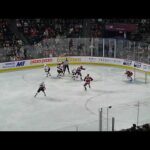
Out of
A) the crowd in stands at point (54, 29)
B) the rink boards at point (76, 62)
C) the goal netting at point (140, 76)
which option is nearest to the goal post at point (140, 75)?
the goal netting at point (140, 76)

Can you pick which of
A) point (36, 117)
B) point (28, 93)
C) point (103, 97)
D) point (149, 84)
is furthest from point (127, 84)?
point (36, 117)

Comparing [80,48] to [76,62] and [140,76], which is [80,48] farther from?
[140,76]

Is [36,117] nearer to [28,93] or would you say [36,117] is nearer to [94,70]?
[28,93]

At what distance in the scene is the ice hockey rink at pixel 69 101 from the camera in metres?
12.5

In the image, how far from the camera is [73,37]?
24828 mm

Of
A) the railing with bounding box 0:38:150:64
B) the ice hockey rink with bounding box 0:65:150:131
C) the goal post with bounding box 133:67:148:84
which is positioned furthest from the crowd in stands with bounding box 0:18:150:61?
the goal post with bounding box 133:67:148:84

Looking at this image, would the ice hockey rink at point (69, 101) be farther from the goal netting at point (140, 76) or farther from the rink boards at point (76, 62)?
the rink boards at point (76, 62)

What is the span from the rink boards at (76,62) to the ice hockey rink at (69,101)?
46 cm

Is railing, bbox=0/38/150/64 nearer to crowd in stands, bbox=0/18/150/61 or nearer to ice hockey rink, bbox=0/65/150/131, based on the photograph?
crowd in stands, bbox=0/18/150/61

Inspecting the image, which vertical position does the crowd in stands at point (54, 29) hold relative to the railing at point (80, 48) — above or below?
above

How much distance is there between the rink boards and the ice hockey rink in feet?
1.52
